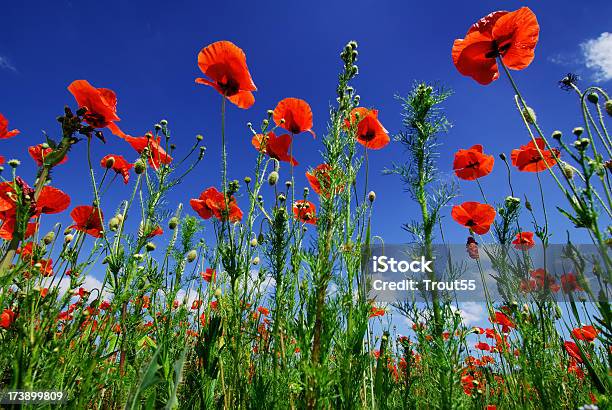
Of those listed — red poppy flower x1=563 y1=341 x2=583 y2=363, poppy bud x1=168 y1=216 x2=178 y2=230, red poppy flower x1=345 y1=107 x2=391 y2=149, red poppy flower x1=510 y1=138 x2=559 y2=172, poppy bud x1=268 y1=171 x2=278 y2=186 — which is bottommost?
red poppy flower x1=563 y1=341 x2=583 y2=363

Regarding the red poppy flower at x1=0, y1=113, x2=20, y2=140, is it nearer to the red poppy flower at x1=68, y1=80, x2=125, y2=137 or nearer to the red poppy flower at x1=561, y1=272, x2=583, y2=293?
the red poppy flower at x1=68, y1=80, x2=125, y2=137

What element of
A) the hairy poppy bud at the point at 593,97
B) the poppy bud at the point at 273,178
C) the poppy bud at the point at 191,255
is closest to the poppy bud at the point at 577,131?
the hairy poppy bud at the point at 593,97

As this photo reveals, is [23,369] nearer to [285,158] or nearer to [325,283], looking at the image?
[325,283]

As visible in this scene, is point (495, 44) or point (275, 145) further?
point (275, 145)

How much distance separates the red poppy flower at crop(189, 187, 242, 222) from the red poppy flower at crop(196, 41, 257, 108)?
2.46 ft

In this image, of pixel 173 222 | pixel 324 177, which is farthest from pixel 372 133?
pixel 173 222

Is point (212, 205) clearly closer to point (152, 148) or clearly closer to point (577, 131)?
point (152, 148)

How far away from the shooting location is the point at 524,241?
3098 mm

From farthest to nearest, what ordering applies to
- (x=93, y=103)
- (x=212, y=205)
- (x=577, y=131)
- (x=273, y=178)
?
(x=212, y=205) < (x=273, y=178) < (x=577, y=131) < (x=93, y=103)

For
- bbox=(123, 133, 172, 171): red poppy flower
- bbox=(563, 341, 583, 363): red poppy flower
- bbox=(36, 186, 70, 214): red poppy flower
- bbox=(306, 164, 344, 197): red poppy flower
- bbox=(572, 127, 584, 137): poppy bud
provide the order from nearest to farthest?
bbox=(306, 164, 344, 197): red poppy flower < bbox=(572, 127, 584, 137): poppy bud < bbox=(36, 186, 70, 214): red poppy flower < bbox=(123, 133, 172, 171): red poppy flower < bbox=(563, 341, 583, 363): red poppy flower

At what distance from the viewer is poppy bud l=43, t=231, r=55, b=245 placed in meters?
2.51

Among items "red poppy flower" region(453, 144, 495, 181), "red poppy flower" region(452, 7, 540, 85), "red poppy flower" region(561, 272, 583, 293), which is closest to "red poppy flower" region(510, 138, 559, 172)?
"red poppy flower" region(453, 144, 495, 181)

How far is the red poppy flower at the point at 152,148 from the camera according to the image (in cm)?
232

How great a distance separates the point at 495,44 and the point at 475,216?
1272 mm
